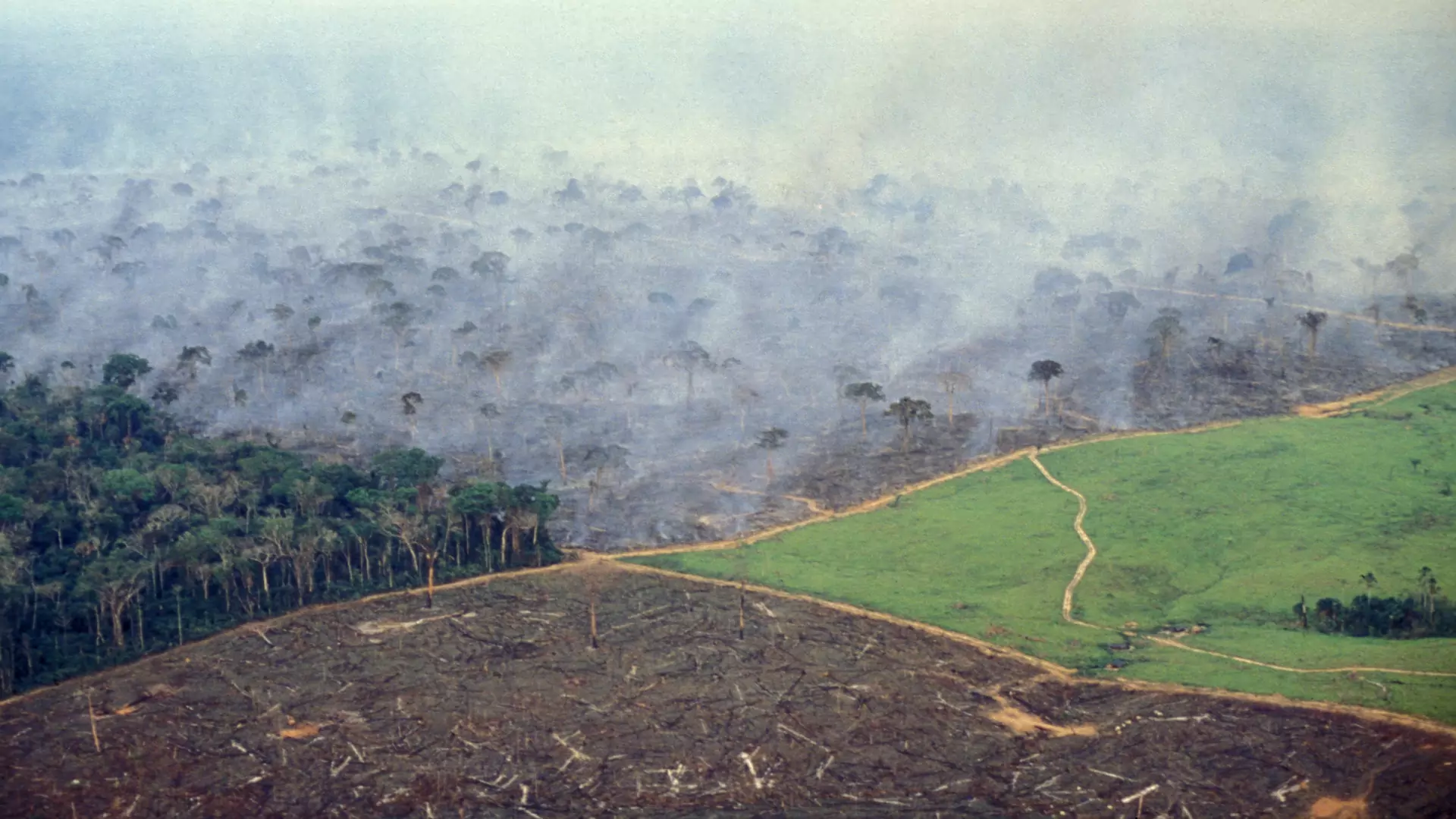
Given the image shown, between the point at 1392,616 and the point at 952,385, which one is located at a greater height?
the point at 952,385

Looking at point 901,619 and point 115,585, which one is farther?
point 901,619

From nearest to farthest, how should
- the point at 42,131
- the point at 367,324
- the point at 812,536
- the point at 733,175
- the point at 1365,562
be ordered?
the point at 1365,562
the point at 812,536
the point at 367,324
the point at 733,175
the point at 42,131

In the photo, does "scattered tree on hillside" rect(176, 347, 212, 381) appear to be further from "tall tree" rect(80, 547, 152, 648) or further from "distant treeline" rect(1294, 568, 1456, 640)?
"distant treeline" rect(1294, 568, 1456, 640)

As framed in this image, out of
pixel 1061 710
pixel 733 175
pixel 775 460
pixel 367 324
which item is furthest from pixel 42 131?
pixel 1061 710

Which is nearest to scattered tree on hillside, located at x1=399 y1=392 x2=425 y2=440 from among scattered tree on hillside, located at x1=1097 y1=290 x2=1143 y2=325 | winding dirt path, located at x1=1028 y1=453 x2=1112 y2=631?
winding dirt path, located at x1=1028 y1=453 x2=1112 y2=631

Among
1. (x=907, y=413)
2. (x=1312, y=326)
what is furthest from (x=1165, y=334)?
(x=907, y=413)

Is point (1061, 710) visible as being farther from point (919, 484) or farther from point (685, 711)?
point (919, 484)

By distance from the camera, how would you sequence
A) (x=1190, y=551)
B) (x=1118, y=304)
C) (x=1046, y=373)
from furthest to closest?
1. (x=1118, y=304)
2. (x=1046, y=373)
3. (x=1190, y=551)

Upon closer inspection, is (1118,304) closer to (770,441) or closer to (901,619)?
(770,441)
